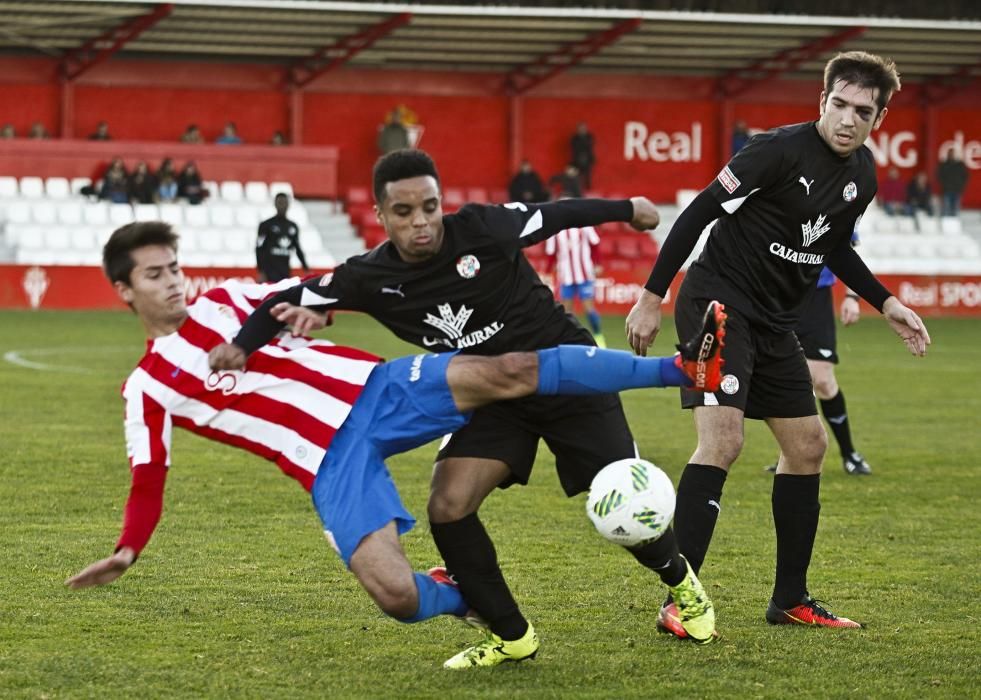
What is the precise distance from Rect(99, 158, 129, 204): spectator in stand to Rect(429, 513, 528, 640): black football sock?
2441 cm

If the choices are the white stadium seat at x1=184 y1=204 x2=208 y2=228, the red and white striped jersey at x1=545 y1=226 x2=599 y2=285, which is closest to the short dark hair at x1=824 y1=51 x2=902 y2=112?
the red and white striped jersey at x1=545 y1=226 x2=599 y2=285

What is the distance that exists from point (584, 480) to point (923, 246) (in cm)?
2919

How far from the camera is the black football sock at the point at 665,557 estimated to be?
5184 mm

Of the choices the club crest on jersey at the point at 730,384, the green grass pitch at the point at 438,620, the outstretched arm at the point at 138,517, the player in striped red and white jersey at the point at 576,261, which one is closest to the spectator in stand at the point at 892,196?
the player in striped red and white jersey at the point at 576,261

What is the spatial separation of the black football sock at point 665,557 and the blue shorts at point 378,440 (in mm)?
729

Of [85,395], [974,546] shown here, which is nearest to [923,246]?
[85,395]

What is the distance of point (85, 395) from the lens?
551 inches

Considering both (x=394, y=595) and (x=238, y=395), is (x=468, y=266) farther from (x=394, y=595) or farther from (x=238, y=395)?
(x=394, y=595)

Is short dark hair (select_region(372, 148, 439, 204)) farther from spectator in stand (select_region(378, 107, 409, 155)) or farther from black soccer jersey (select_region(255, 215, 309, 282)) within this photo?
spectator in stand (select_region(378, 107, 409, 155))

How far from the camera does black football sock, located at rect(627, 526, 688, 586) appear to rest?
17.0 ft

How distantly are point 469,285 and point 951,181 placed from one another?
31833 mm

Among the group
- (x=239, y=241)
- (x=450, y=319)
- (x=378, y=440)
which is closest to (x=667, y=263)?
(x=450, y=319)

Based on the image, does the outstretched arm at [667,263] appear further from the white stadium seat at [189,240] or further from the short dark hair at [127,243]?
the white stadium seat at [189,240]

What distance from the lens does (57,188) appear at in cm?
2919
